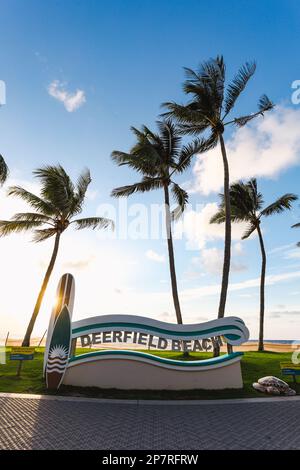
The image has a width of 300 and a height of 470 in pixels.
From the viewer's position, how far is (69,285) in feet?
29.9

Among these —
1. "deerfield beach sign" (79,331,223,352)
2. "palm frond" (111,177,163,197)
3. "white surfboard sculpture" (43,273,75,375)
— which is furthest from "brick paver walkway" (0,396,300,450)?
"palm frond" (111,177,163,197)

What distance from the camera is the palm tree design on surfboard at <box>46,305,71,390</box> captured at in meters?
8.03

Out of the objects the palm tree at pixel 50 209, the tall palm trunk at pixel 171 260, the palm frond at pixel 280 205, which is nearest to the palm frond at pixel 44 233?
the palm tree at pixel 50 209

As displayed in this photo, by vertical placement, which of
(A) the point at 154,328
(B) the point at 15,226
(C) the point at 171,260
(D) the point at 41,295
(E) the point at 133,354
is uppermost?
(B) the point at 15,226

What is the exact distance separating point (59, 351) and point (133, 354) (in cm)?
223

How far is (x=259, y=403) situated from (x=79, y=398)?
4700 mm

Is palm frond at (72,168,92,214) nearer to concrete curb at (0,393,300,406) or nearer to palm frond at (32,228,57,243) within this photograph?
palm frond at (32,228,57,243)

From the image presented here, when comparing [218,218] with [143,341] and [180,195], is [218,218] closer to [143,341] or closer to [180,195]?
[180,195]

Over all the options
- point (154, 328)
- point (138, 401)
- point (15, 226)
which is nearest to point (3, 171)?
point (15, 226)

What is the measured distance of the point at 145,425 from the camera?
16.9 feet

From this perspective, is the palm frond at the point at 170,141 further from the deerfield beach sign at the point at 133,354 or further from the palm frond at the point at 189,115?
the deerfield beach sign at the point at 133,354

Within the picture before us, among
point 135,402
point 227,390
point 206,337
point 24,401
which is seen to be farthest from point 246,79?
point 24,401
